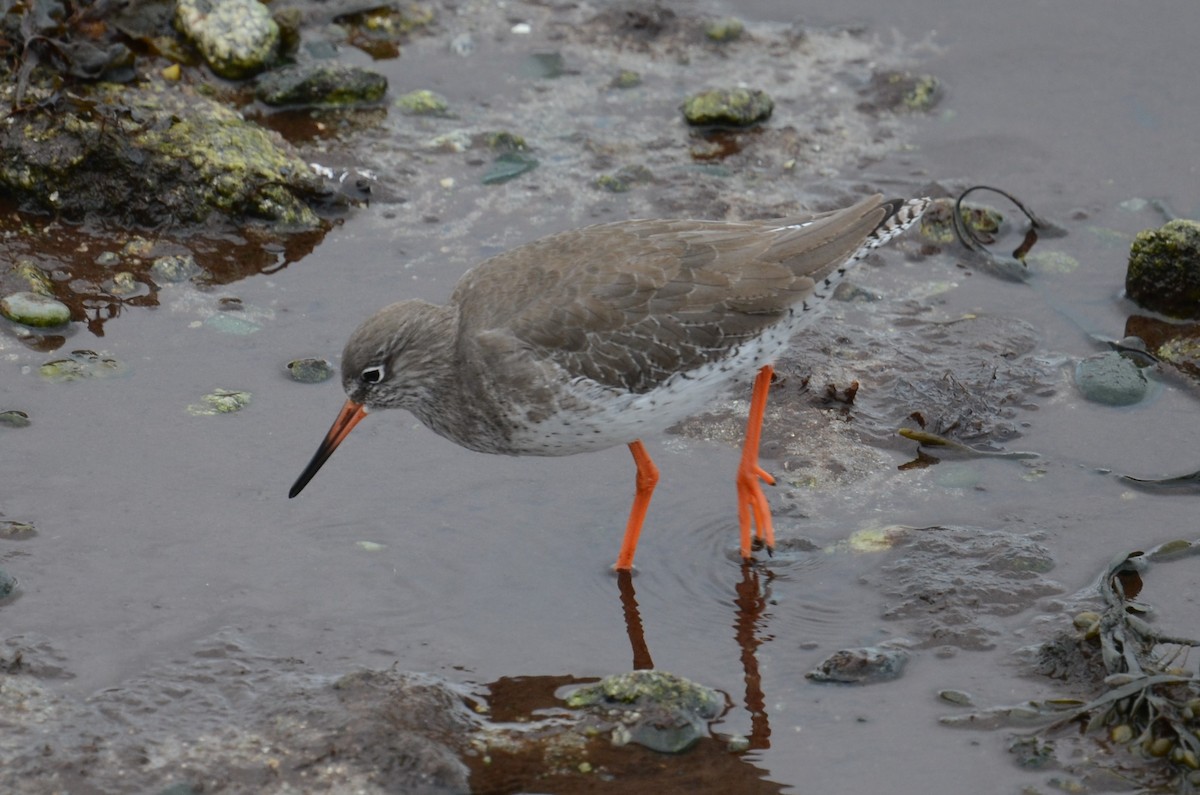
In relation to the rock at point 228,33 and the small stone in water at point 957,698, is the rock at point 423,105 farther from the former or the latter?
the small stone in water at point 957,698

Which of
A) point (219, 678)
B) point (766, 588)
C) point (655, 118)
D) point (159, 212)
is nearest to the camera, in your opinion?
point (219, 678)

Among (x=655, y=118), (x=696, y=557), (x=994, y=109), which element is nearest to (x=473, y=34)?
(x=655, y=118)

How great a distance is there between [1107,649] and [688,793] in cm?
211

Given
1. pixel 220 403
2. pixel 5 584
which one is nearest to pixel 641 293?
pixel 220 403

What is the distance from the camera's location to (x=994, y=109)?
38.2ft

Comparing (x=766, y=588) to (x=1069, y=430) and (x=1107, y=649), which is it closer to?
(x=1107, y=649)

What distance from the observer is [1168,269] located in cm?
935

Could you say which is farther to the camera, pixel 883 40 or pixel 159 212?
pixel 883 40

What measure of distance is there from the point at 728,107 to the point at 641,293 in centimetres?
418

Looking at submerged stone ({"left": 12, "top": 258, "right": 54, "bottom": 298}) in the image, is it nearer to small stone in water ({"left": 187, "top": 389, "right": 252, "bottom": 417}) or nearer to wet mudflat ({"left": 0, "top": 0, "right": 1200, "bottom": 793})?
wet mudflat ({"left": 0, "top": 0, "right": 1200, "bottom": 793})

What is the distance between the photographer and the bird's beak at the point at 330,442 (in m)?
7.59

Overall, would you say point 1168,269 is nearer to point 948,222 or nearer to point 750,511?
point 948,222

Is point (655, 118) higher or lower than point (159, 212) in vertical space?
higher

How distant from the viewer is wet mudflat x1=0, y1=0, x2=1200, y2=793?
253 inches
